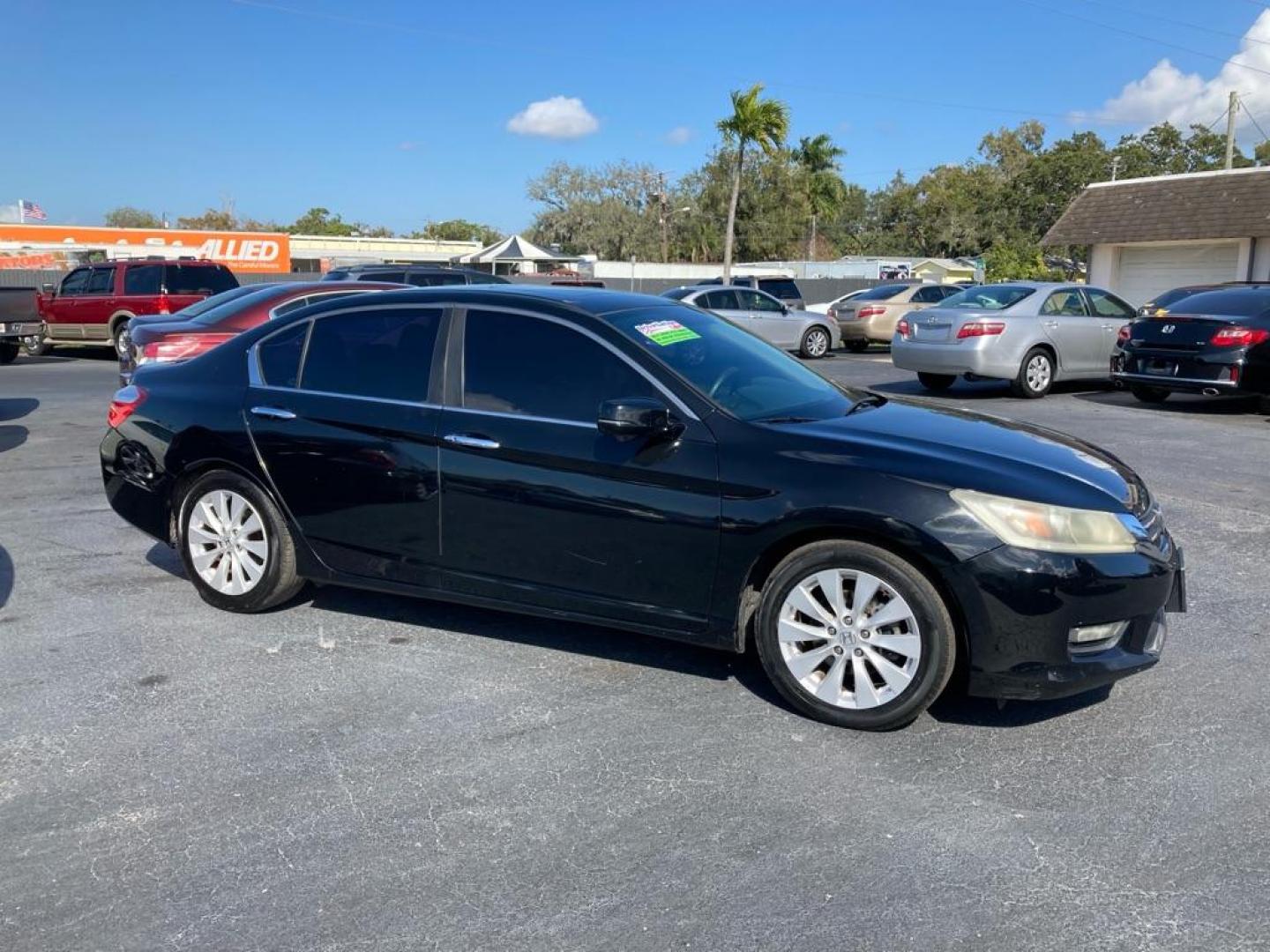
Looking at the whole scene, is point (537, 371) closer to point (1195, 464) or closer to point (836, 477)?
point (836, 477)

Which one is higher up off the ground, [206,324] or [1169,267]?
[1169,267]

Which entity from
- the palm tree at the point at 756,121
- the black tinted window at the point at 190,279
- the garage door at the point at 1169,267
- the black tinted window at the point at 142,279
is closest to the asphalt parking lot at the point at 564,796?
the black tinted window at the point at 190,279

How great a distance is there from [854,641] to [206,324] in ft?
28.8

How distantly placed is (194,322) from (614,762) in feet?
28.5

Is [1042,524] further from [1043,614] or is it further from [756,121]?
[756,121]

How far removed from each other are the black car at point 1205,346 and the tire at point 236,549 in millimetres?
10899

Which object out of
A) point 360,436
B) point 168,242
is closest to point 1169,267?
point 360,436

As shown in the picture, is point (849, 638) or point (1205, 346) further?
point (1205, 346)

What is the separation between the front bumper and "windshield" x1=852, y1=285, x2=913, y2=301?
2129 cm

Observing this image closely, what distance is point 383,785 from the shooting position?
3.75 meters

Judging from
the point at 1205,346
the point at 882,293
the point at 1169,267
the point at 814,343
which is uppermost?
the point at 1169,267

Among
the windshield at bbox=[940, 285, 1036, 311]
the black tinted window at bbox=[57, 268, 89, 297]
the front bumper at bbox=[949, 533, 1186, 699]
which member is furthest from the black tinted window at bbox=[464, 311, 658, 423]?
the black tinted window at bbox=[57, 268, 89, 297]

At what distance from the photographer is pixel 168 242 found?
4484 centimetres

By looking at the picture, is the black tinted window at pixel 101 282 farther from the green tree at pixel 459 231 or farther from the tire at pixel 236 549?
the green tree at pixel 459 231
